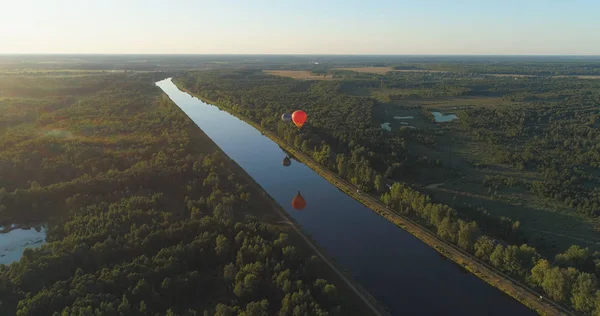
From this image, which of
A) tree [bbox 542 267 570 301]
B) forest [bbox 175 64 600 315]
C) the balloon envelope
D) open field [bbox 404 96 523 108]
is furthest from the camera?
open field [bbox 404 96 523 108]

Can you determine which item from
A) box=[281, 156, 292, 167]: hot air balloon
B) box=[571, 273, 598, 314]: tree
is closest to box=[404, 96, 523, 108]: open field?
box=[281, 156, 292, 167]: hot air balloon

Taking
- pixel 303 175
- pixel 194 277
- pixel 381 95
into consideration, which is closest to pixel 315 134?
pixel 303 175

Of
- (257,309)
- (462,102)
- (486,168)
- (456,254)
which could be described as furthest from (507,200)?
(462,102)

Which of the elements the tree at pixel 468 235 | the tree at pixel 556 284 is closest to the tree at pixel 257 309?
the tree at pixel 468 235

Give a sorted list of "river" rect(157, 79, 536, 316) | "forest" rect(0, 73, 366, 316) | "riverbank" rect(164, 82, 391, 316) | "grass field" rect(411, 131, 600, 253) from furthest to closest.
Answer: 1. "grass field" rect(411, 131, 600, 253)
2. "river" rect(157, 79, 536, 316)
3. "riverbank" rect(164, 82, 391, 316)
4. "forest" rect(0, 73, 366, 316)

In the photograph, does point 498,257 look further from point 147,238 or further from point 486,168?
point 147,238

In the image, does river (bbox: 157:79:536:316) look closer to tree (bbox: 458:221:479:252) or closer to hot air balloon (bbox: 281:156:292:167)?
hot air balloon (bbox: 281:156:292:167)

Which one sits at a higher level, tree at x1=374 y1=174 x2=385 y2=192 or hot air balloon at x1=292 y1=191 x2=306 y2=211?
tree at x1=374 y1=174 x2=385 y2=192
